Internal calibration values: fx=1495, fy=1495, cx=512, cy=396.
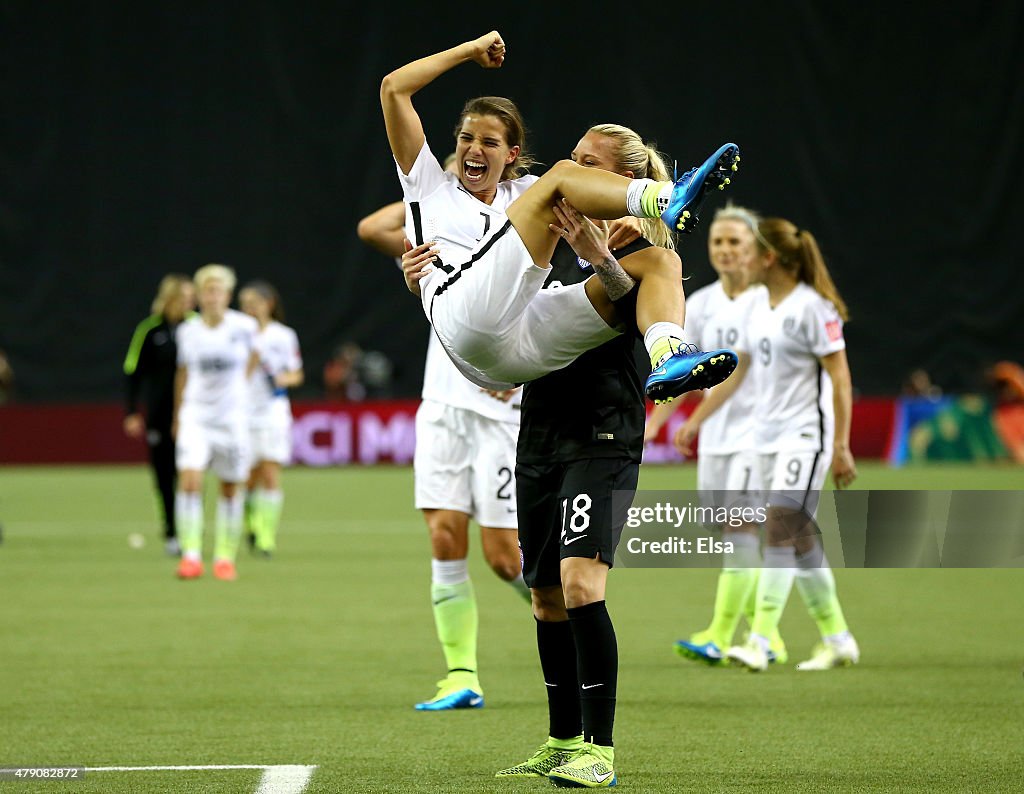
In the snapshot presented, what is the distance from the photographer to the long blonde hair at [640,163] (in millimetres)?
4996

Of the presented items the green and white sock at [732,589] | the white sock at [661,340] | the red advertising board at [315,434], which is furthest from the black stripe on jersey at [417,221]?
the red advertising board at [315,434]

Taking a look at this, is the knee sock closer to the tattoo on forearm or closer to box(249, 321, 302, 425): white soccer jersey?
the tattoo on forearm

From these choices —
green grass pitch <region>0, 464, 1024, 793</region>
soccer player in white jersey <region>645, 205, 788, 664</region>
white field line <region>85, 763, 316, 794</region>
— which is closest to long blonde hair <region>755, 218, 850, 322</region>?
soccer player in white jersey <region>645, 205, 788, 664</region>

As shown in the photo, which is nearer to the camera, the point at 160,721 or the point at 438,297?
the point at 438,297

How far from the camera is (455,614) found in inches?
262

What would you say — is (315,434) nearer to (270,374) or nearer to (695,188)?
(270,374)

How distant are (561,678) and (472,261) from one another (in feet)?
4.77

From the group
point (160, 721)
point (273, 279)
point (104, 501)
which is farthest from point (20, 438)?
point (160, 721)

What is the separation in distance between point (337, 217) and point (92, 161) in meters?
5.12

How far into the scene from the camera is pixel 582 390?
199 inches

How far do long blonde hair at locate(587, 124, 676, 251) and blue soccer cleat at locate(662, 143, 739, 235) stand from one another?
1.61ft

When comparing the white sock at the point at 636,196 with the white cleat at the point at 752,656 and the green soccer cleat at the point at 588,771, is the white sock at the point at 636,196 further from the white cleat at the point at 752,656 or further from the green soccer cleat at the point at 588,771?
the white cleat at the point at 752,656

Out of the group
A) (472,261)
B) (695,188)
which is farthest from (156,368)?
(695,188)

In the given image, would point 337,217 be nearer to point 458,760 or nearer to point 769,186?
point 769,186
